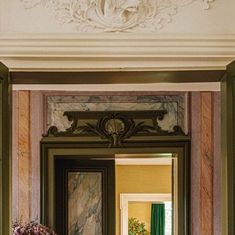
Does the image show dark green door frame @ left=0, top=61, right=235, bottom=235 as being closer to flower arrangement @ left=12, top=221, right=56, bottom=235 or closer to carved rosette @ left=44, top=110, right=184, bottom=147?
flower arrangement @ left=12, top=221, right=56, bottom=235

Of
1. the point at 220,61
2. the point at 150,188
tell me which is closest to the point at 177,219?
the point at 220,61

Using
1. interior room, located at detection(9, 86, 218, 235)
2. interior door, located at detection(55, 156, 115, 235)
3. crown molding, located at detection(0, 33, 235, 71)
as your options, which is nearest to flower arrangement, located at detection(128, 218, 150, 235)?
interior door, located at detection(55, 156, 115, 235)

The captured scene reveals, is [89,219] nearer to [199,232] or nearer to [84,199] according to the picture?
[84,199]

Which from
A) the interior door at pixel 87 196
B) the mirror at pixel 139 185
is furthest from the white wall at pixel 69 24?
the mirror at pixel 139 185

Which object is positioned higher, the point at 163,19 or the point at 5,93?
the point at 163,19

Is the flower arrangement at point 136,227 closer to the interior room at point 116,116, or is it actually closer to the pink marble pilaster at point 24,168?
the interior room at point 116,116

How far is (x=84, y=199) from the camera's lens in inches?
205

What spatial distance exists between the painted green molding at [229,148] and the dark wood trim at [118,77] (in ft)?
0.21

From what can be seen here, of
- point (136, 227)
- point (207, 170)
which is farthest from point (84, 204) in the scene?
point (136, 227)

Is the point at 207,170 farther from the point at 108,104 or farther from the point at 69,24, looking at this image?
the point at 69,24

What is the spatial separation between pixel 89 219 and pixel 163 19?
11.7ft

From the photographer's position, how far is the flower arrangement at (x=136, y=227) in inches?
369

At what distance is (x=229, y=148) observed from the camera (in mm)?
1923

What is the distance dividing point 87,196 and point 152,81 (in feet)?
10.9
